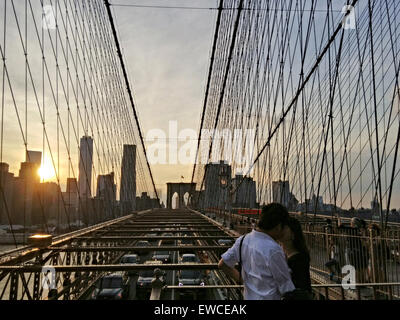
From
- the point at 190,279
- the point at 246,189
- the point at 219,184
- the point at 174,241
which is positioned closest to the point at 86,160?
the point at 174,241

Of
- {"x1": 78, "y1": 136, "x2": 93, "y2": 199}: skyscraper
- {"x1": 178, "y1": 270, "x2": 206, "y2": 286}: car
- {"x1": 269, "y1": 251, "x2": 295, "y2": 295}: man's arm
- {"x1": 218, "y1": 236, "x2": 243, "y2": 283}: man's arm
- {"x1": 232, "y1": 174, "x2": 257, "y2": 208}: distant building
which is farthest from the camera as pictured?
{"x1": 232, "y1": 174, "x2": 257, "y2": 208}: distant building

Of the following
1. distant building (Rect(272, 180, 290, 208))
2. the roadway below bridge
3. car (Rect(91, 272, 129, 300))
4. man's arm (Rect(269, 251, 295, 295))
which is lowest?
car (Rect(91, 272, 129, 300))

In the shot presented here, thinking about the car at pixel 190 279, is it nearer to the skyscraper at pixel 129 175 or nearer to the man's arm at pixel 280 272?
the man's arm at pixel 280 272

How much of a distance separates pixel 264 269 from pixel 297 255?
0.93 feet

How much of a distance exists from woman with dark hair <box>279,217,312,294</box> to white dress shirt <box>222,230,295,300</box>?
187 mm

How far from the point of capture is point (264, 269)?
1566 millimetres

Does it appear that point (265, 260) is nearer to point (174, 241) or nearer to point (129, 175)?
point (174, 241)

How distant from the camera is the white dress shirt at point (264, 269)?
1.54m

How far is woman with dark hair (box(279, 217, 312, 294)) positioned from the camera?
173 centimetres

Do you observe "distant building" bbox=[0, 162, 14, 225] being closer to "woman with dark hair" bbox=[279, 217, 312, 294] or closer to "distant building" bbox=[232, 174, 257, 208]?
"woman with dark hair" bbox=[279, 217, 312, 294]

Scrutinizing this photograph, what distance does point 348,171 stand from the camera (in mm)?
9242

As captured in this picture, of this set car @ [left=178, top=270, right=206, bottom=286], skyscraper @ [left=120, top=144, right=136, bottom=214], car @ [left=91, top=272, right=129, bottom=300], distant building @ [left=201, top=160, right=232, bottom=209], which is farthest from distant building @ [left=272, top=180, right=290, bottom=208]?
skyscraper @ [left=120, top=144, right=136, bottom=214]
